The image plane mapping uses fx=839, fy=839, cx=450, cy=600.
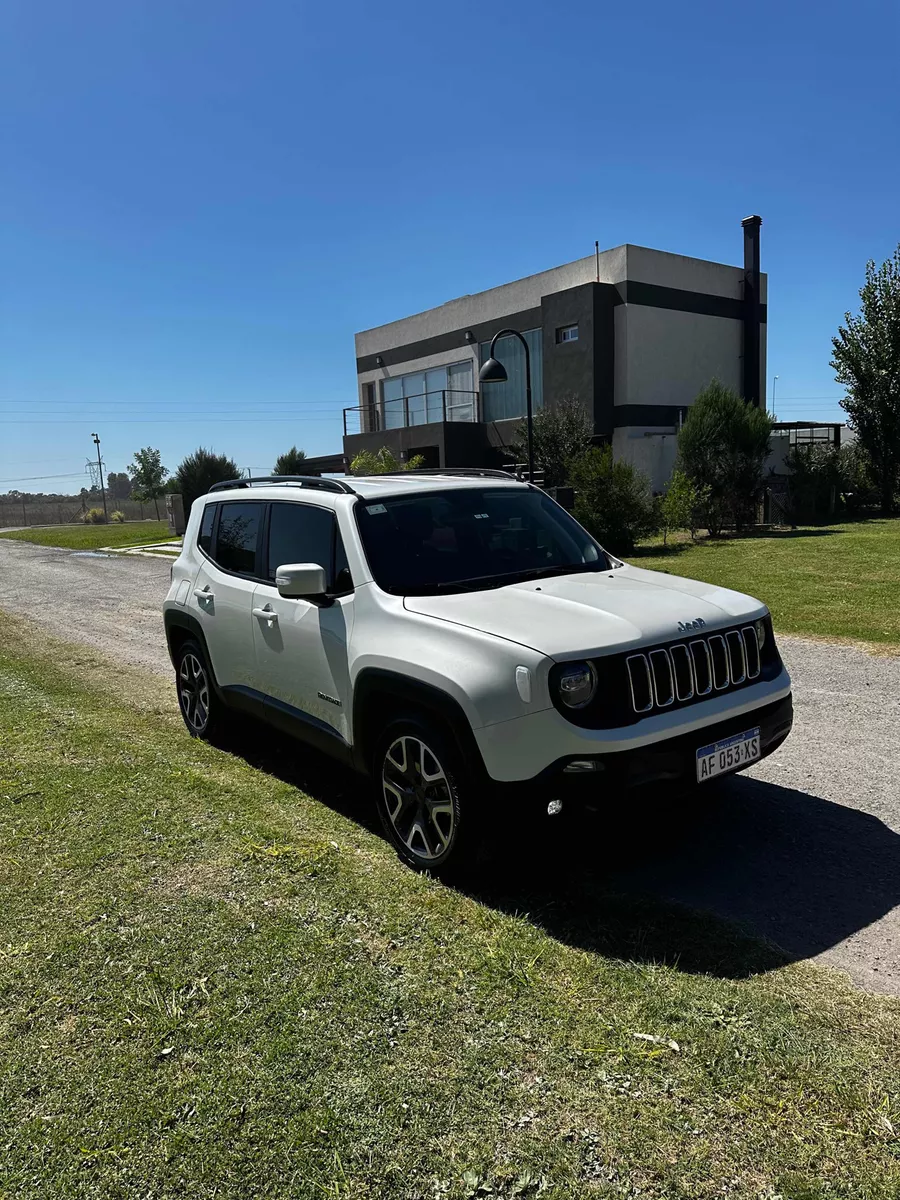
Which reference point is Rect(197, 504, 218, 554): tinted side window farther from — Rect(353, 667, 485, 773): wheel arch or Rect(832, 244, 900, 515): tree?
Rect(832, 244, 900, 515): tree

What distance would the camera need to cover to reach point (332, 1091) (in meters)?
2.51

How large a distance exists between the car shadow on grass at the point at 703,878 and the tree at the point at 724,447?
21.6 metres

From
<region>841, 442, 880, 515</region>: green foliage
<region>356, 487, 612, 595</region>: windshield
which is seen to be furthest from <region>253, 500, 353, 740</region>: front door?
<region>841, 442, 880, 515</region>: green foliage

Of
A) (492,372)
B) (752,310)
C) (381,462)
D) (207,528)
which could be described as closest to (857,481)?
(752,310)

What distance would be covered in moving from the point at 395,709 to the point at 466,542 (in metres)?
1.10

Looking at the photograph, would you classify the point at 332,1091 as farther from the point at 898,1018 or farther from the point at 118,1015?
the point at 898,1018

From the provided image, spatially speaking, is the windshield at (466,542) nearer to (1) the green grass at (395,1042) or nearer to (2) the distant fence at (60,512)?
(1) the green grass at (395,1042)

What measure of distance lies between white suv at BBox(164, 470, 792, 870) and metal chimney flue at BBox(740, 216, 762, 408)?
30753 mm

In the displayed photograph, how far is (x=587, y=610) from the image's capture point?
371 cm

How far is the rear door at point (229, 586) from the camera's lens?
17.2 feet

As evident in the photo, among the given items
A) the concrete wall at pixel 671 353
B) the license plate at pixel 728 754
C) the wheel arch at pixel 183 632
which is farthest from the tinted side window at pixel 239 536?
the concrete wall at pixel 671 353

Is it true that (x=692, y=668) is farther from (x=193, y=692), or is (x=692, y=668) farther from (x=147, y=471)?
(x=147, y=471)

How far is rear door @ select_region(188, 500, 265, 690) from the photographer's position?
207 inches

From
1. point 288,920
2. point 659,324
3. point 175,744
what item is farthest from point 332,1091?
point 659,324
